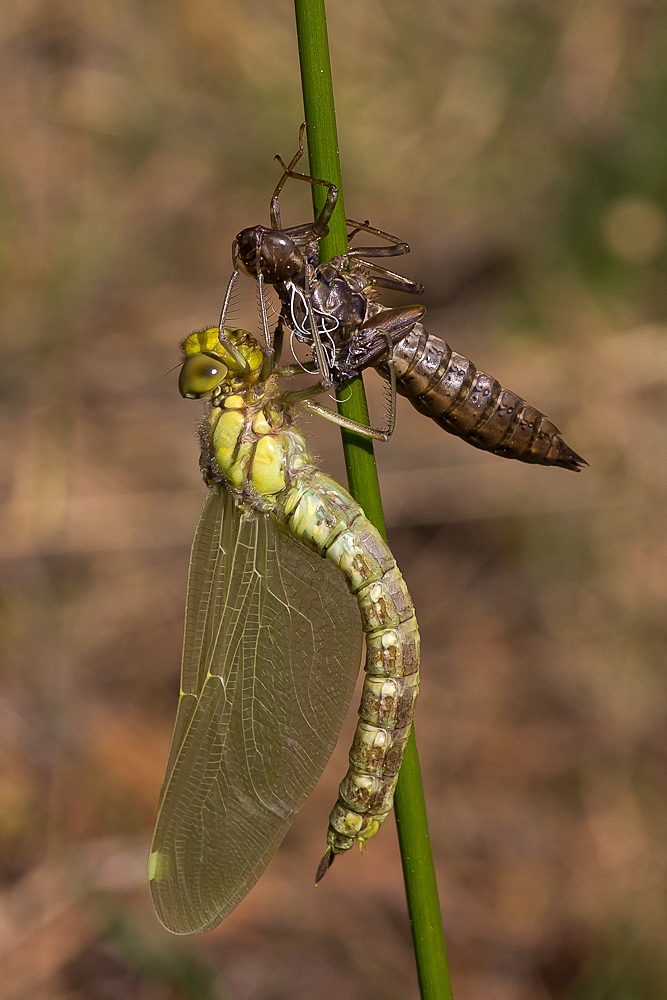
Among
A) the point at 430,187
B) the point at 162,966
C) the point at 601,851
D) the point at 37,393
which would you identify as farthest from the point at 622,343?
the point at 162,966

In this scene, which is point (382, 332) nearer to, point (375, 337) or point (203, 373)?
point (375, 337)

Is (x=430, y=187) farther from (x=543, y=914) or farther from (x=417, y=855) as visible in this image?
(x=417, y=855)

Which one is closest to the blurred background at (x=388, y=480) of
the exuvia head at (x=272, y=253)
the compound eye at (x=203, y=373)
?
the compound eye at (x=203, y=373)

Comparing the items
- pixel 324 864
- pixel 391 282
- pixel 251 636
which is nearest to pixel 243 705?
pixel 251 636

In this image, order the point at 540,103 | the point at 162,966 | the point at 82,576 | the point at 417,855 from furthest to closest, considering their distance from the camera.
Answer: the point at 540,103
the point at 82,576
the point at 162,966
the point at 417,855

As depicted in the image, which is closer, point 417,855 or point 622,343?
point 417,855

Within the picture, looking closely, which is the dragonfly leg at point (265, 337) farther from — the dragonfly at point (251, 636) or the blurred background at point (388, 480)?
the blurred background at point (388, 480)
